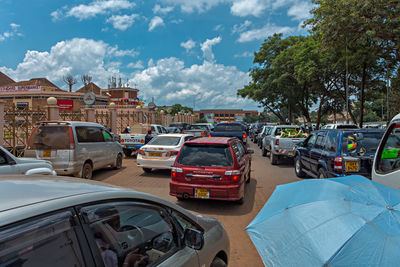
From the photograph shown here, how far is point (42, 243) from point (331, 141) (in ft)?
23.5

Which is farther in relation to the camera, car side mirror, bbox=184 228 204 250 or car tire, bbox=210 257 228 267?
car tire, bbox=210 257 228 267

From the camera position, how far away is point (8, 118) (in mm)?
12344

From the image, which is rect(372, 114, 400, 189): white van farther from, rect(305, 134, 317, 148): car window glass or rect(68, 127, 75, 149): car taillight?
rect(68, 127, 75, 149): car taillight

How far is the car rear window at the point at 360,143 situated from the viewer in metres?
6.47

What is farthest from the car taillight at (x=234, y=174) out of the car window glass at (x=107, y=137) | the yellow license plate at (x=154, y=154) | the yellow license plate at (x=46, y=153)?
the car window glass at (x=107, y=137)

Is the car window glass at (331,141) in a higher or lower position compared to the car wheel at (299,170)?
higher

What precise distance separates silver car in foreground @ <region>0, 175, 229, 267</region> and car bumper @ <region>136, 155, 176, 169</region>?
7.29m

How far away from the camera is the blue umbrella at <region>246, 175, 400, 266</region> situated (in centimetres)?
218

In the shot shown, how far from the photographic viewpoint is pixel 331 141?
285 inches

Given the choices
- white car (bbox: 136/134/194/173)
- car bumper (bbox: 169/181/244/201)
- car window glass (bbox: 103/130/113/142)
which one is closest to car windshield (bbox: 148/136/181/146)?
white car (bbox: 136/134/194/173)

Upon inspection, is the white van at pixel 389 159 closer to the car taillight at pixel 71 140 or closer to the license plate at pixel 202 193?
the license plate at pixel 202 193

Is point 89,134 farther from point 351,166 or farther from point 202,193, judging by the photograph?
point 351,166

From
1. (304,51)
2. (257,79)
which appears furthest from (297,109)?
(304,51)

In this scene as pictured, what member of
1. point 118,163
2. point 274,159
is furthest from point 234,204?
point 274,159
